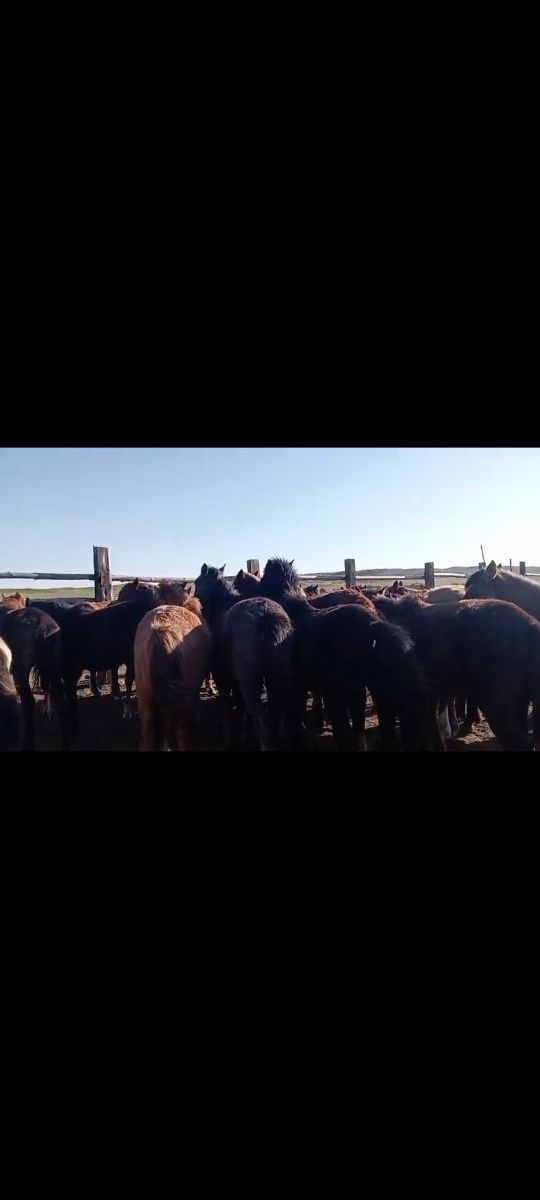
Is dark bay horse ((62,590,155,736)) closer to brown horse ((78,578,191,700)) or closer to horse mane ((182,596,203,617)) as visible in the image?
brown horse ((78,578,191,700))

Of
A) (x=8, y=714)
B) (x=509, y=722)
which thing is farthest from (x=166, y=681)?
(x=509, y=722)

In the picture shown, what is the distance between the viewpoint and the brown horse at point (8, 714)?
3968 mm

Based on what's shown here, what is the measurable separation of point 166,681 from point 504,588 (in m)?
3.62

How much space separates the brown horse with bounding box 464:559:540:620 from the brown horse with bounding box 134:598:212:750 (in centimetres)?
302

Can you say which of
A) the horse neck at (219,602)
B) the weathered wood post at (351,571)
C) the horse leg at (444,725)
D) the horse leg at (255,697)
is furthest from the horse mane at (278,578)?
the weathered wood post at (351,571)

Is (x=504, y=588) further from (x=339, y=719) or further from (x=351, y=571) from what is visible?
(x=351, y=571)

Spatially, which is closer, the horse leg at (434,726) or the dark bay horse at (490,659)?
the dark bay horse at (490,659)

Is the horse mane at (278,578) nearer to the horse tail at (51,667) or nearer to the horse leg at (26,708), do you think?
the horse tail at (51,667)

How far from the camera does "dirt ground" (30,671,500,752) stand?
18.1ft

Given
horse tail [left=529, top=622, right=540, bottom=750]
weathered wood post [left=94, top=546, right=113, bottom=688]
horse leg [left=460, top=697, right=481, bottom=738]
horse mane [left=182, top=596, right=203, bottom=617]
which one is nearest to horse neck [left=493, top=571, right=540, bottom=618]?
horse leg [left=460, top=697, right=481, bottom=738]

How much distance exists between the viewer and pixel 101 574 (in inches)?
276
